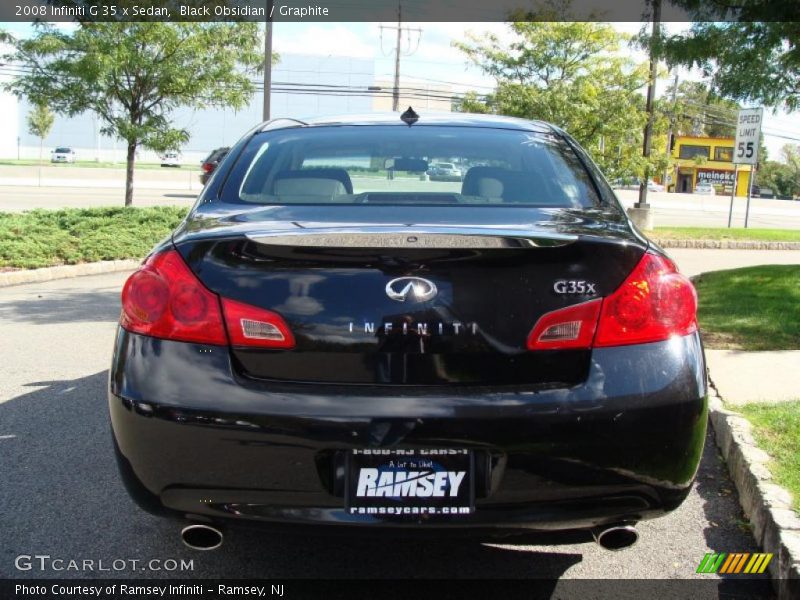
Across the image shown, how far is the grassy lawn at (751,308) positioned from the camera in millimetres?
6633

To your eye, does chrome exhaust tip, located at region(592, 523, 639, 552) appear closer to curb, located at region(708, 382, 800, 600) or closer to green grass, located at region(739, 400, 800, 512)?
curb, located at region(708, 382, 800, 600)

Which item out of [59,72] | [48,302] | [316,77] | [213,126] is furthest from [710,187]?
[48,302]

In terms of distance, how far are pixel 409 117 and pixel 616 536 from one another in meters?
2.20

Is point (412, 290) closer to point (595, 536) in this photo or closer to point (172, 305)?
point (172, 305)

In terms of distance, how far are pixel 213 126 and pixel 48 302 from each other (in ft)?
240

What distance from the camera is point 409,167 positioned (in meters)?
3.58

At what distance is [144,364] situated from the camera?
8.09ft

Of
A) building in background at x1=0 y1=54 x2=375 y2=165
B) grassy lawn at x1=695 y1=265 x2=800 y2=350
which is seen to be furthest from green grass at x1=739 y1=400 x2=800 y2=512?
building in background at x1=0 y1=54 x2=375 y2=165

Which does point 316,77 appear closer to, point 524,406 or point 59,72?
point 59,72

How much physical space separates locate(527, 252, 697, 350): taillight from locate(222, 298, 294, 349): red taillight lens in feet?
2.40

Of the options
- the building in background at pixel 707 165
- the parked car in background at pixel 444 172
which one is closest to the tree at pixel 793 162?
the building in background at pixel 707 165

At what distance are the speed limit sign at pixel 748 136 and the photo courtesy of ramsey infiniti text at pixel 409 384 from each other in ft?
60.7

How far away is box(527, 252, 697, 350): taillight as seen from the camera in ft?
7.91

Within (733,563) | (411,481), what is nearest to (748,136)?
(733,563)
